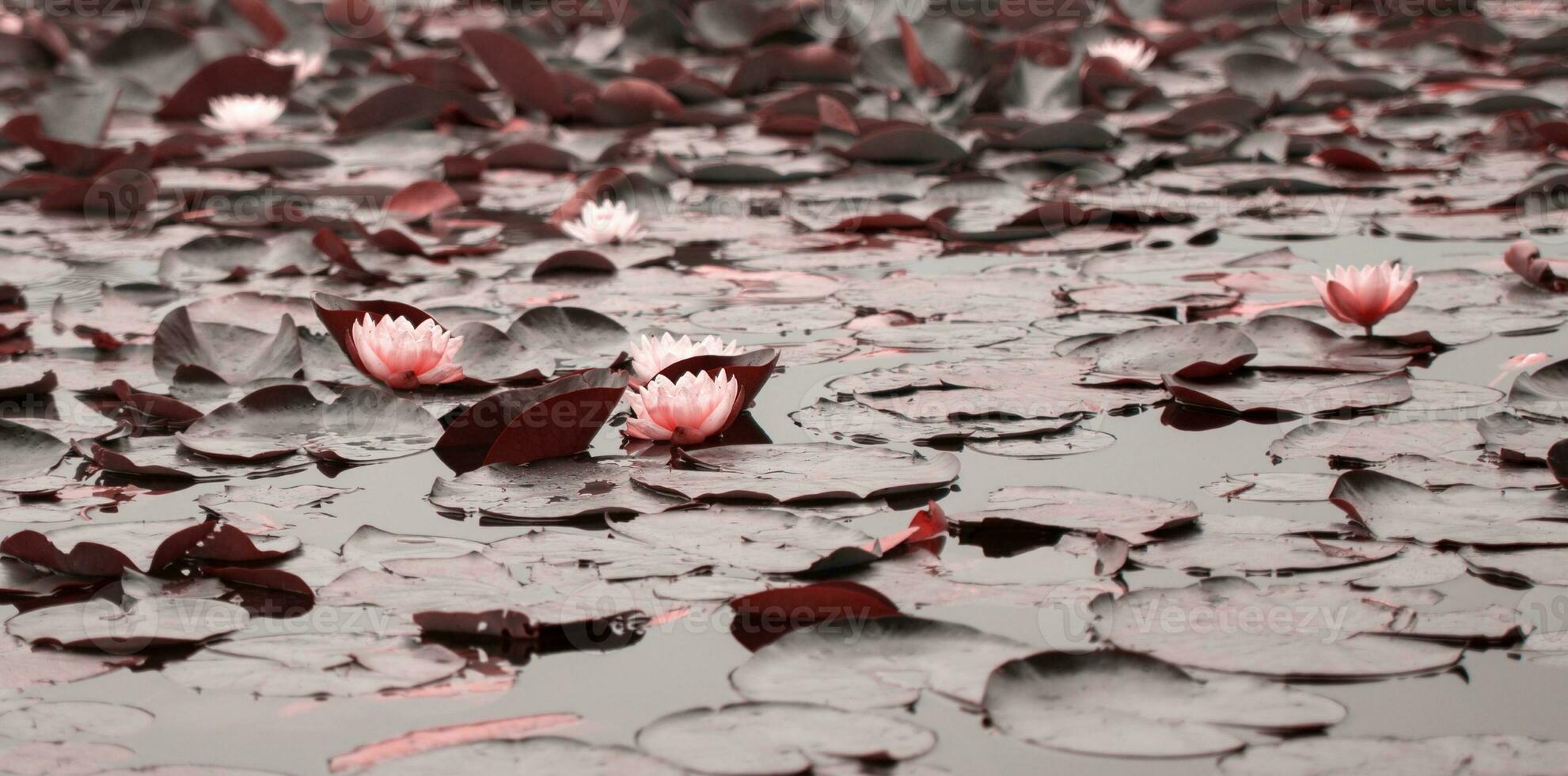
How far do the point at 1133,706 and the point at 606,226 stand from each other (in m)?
2.19

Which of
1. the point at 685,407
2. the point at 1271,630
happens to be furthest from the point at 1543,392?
the point at 685,407

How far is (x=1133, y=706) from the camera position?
4.68ft

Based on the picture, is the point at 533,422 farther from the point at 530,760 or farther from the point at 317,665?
the point at 530,760

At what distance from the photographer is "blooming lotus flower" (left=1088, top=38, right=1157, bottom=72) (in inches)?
216

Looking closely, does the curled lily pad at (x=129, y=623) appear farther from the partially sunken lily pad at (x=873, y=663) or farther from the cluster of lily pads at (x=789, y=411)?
the partially sunken lily pad at (x=873, y=663)

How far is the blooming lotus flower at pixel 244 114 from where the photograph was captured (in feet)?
15.8

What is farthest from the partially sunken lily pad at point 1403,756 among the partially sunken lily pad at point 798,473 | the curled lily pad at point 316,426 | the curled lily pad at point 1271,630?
the curled lily pad at point 316,426

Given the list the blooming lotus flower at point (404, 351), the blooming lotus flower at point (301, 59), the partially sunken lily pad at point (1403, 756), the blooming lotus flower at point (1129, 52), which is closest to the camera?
the partially sunken lily pad at point (1403, 756)

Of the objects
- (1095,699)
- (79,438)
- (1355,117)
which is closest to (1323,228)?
(1355,117)

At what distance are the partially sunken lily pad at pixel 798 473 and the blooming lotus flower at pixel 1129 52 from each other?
3.57 metres

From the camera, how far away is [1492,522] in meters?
1.81

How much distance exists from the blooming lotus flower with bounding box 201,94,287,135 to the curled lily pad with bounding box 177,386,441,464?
9.11 feet

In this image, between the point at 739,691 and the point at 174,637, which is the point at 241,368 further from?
the point at 739,691

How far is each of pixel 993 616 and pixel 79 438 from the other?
4.58 feet
